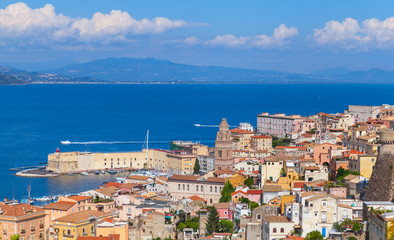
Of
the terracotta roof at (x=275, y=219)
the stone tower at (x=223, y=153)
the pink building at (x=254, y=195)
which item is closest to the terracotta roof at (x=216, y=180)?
the stone tower at (x=223, y=153)

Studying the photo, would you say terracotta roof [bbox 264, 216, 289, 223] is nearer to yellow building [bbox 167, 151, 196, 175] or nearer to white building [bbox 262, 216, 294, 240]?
white building [bbox 262, 216, 294, 240]

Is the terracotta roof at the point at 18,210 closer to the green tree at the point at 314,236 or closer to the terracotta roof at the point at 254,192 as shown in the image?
the terracotta roof at the point at 254,192

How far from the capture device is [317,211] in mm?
25547

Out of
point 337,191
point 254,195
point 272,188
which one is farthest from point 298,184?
point 337,191

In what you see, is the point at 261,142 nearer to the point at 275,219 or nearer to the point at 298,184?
the point at 298,184

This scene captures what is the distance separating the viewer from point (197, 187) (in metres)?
40.9

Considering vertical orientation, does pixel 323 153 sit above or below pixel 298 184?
above

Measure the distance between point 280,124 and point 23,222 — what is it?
5300 cm

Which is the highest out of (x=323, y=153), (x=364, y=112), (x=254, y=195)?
(x=364, y=112)

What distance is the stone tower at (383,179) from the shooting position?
28.2m

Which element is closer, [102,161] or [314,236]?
[314,236]

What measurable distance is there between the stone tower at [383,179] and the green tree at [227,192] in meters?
9.38

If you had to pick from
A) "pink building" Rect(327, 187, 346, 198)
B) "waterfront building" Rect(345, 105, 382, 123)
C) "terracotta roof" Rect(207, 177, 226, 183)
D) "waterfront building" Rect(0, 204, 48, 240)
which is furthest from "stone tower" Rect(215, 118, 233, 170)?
"waterfront building" Rect(0, 204, 48, 240)

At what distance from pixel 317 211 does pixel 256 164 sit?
20.8m
